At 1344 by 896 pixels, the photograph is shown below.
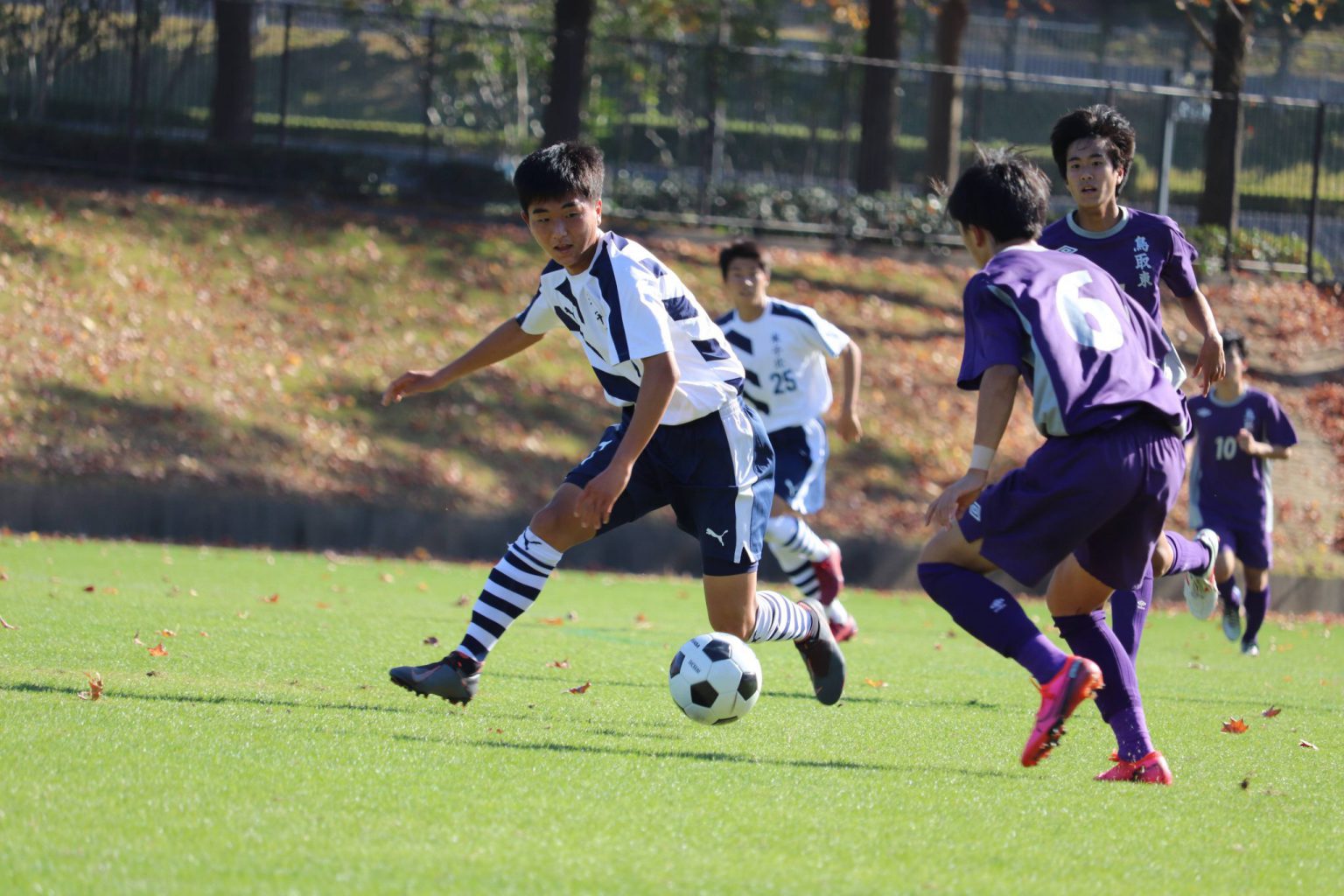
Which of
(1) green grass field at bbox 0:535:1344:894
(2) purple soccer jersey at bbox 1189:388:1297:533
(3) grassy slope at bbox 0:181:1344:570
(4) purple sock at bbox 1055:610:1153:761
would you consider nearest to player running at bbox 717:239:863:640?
(1) green grass field at bbox 0:535:1344:894

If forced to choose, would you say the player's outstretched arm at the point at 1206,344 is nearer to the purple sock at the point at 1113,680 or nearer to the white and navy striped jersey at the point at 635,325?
the purple sock at the point at 1113,680

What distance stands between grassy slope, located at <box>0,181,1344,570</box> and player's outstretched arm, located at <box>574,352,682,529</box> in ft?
31.5

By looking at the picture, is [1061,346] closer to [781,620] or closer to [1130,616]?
[1130,616]

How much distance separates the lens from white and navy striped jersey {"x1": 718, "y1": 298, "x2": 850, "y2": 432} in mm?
9031

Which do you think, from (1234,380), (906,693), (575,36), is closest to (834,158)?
(575,36)

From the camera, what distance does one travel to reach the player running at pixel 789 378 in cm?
894

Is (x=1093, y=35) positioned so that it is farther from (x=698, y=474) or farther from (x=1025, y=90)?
(x=698, y=474)

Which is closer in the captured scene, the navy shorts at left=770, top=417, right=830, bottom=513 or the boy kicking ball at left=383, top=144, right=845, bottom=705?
the boy kicking ball at left=383, top=144, right=845, bottom=705

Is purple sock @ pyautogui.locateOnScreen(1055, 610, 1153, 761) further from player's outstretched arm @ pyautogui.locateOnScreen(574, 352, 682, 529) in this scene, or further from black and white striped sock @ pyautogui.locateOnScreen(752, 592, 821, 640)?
player's outstretched arm @ pyautogui.locateOnScreen(574, 352, 682, 529)

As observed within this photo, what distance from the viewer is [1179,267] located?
6.20 m

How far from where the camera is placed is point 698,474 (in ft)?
18.2

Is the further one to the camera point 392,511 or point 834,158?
point 834,158

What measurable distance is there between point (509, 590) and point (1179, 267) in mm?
3005

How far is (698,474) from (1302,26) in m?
20.3
